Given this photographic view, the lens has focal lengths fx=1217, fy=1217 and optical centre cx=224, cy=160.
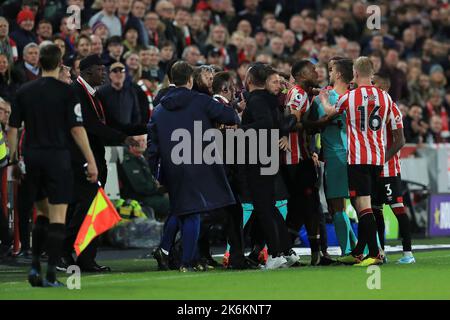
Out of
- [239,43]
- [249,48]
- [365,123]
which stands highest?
[239,43]

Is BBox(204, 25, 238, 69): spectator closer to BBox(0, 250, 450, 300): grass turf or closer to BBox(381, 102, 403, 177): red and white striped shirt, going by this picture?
BBox(381, 102, 403, 177): red and white striped shirt

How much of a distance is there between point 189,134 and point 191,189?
0.54 meters

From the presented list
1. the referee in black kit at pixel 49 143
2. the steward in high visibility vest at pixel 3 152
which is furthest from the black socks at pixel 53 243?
the steward in high visibility vest at pixel 3 152

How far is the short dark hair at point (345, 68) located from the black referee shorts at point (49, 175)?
353cm

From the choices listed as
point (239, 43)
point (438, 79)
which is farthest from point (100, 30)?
point (438, 79)

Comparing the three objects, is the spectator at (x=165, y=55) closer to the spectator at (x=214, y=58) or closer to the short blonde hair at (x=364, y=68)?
the spectator at (x=214, y=58)

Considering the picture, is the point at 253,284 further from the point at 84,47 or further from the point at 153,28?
the point at 153,28

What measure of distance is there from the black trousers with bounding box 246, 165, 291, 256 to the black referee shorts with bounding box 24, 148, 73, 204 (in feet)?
8.16

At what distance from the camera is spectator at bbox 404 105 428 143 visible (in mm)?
21219

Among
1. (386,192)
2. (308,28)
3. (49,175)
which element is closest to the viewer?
(49,175)

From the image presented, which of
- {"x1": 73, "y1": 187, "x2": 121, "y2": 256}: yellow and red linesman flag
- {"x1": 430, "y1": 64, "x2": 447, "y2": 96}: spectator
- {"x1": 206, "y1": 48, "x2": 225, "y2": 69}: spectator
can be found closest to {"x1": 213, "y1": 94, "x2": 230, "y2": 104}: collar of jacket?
{"x1": 73, "y1": 187, "x2": 121, "y2": 256}: yellow and red linesman flag

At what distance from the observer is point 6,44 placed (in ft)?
54.7

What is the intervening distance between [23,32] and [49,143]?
754cm

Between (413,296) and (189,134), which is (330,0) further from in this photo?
(413,296)
